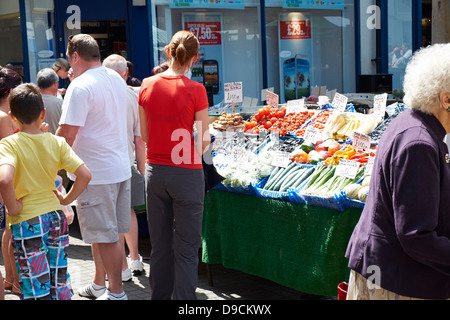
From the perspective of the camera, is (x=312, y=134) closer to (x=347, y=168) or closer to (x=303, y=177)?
(x=303, y=177)

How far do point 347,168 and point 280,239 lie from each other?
2.32 feet

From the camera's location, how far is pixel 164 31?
10.2 metres

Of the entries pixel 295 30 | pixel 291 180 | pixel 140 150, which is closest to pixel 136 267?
pixel 140 150

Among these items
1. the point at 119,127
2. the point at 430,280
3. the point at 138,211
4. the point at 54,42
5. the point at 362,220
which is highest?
the point at 54,42

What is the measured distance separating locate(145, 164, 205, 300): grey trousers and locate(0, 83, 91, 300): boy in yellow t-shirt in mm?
508

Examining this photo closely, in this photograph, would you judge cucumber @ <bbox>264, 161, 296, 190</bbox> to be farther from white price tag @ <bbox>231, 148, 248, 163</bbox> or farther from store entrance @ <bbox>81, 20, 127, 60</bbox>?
store entrance @ <bbox>81, 20, 127, 60</bbox>

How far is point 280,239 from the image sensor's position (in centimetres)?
447

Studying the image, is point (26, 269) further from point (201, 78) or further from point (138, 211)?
point (201, 78)

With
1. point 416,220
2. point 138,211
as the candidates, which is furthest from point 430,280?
point 138,211

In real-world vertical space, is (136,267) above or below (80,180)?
below

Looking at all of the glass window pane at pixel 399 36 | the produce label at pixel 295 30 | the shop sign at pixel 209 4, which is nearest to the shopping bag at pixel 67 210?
the shop sign at pixel 209 4

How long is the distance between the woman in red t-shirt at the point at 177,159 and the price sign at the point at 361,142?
4.32ft
